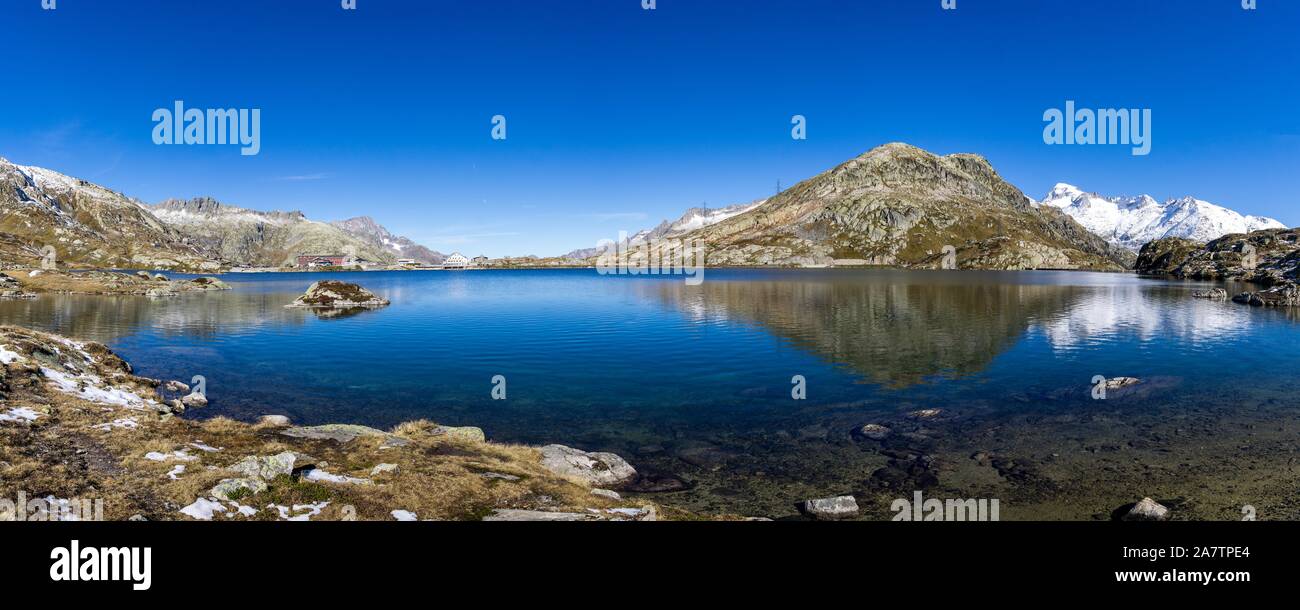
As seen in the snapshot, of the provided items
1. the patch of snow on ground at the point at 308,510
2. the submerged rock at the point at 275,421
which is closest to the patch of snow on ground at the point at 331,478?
the patch of snow on ground at the point at 308,510

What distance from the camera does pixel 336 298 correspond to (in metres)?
112

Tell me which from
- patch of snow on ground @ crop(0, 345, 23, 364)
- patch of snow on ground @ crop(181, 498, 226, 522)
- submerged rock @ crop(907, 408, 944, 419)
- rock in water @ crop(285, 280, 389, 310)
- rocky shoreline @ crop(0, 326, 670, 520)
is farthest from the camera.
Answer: rock in water @ crop(285, 280, 389, 310)

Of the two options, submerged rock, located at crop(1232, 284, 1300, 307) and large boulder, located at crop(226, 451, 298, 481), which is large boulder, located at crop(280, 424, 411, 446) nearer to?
large boulder, located at crop(226, 451, 298, 481)

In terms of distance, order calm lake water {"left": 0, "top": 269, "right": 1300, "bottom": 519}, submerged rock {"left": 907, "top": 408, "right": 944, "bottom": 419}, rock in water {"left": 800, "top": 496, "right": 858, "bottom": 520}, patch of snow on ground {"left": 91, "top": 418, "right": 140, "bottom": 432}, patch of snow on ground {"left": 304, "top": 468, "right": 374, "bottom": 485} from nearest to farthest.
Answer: patch of snow on ground {"left": 304, "top": 468, "right": 374, "bottom": 485}, rock in water {"left": 800, "top": 496, "right": 858, "bottom": 520}, patch of snow on ground {"left": 91, "top": 418, "right": 140, "bottom": 432}, calm lake water {"left": 0, "top": 269, "right": 1300, "bottom": 519}, submerged rock {"left": 907, "top": 408, "right": 944, "bottom": 419}

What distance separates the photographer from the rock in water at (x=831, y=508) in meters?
20.8

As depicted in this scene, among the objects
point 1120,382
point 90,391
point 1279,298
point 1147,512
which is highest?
point 1279,298

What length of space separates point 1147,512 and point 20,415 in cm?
4001

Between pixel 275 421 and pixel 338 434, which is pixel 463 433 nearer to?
pixel 338 434

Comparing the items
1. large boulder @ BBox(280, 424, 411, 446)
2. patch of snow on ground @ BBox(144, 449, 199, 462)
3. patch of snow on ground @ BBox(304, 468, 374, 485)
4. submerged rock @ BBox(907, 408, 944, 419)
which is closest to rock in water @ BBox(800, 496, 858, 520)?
submerged rock @ BBox(907, 408, 944, 419)

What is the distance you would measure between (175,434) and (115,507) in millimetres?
8762

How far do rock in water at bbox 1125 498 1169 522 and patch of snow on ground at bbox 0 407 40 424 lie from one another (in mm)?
38738

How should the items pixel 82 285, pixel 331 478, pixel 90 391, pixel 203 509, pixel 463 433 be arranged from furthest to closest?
pixel 82 285 < pixel 90 391 < pixel 463 433 < pixel 331 478 < pixel 203 509

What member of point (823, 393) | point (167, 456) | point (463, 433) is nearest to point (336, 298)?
point (463, 433)

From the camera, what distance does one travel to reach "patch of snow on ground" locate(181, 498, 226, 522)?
50.8 ft
